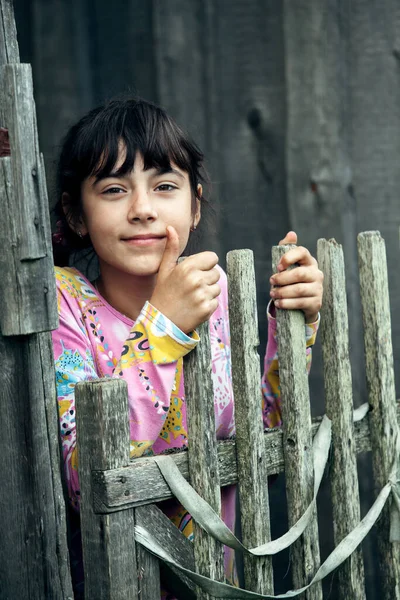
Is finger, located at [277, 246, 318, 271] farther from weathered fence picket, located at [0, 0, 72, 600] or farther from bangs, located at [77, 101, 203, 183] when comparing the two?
weathered fence picket, located at [0, 0, 72, 600]

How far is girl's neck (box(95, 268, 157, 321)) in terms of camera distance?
6.88 feet

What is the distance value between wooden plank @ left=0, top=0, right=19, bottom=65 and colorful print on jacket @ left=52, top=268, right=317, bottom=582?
1.85 ft

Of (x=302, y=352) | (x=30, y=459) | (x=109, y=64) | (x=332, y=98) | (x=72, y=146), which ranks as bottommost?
(x=30, y=459)

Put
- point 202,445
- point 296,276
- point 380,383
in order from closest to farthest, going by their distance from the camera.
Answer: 1. point 202,445
2. point 296,276
3. point 380,383

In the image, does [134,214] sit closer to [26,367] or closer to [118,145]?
[118,145]

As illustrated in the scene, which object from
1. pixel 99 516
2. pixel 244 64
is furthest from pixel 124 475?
pixel 244 64

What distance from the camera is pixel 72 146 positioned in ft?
6.86

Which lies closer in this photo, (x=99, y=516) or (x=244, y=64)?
(x=99, y=516)

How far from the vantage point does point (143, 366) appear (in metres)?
1.72

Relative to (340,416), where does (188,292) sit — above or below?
above

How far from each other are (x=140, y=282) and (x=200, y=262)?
1.17 ft

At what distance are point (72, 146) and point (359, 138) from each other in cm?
127

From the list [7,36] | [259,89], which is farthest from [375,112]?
[7,36]

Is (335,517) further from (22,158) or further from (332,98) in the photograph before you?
(332,98)
